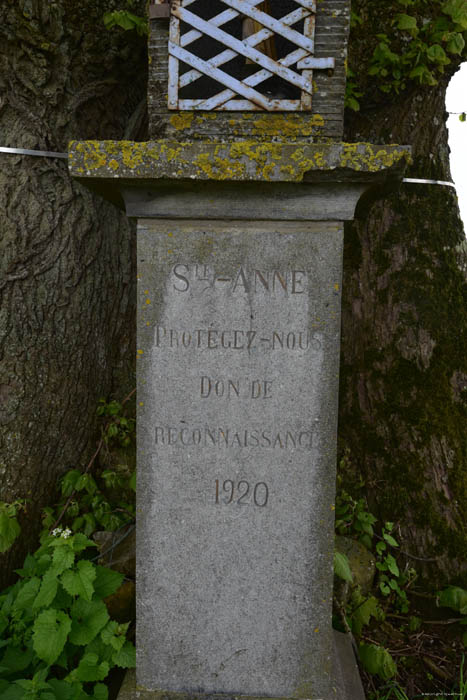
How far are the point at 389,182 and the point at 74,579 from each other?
6.97ft

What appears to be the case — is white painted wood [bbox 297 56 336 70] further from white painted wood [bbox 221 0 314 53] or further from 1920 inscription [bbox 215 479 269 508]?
1920 inscription [bbox 215 479 269 508]

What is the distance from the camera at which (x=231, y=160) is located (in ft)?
6.04

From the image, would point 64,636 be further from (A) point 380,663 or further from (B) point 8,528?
(A) point 380,663

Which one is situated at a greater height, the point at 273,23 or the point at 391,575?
the point at 273,23

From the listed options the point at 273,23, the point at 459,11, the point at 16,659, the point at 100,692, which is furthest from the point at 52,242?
the point at 459,11

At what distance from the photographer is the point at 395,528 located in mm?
3510

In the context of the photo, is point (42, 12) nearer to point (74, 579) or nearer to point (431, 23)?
point (431, 23)

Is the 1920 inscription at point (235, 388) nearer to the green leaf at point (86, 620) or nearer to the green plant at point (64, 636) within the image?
the green plant at point (64, 636)

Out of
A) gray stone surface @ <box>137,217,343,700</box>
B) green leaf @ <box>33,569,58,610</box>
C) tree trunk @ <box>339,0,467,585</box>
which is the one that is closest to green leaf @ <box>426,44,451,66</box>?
tree trunk @ <box>339,0,467,585</box>

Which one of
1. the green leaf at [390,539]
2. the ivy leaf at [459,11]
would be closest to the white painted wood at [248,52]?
the ivy leaf at [459,11]

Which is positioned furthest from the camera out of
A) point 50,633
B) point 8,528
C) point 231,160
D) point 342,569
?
point 8,528

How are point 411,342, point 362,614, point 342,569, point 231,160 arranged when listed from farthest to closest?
point 411,342, point 362,614, point 342,569, point 231,160

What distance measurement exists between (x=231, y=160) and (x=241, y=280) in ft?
1.49

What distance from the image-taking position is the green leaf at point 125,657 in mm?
2234
